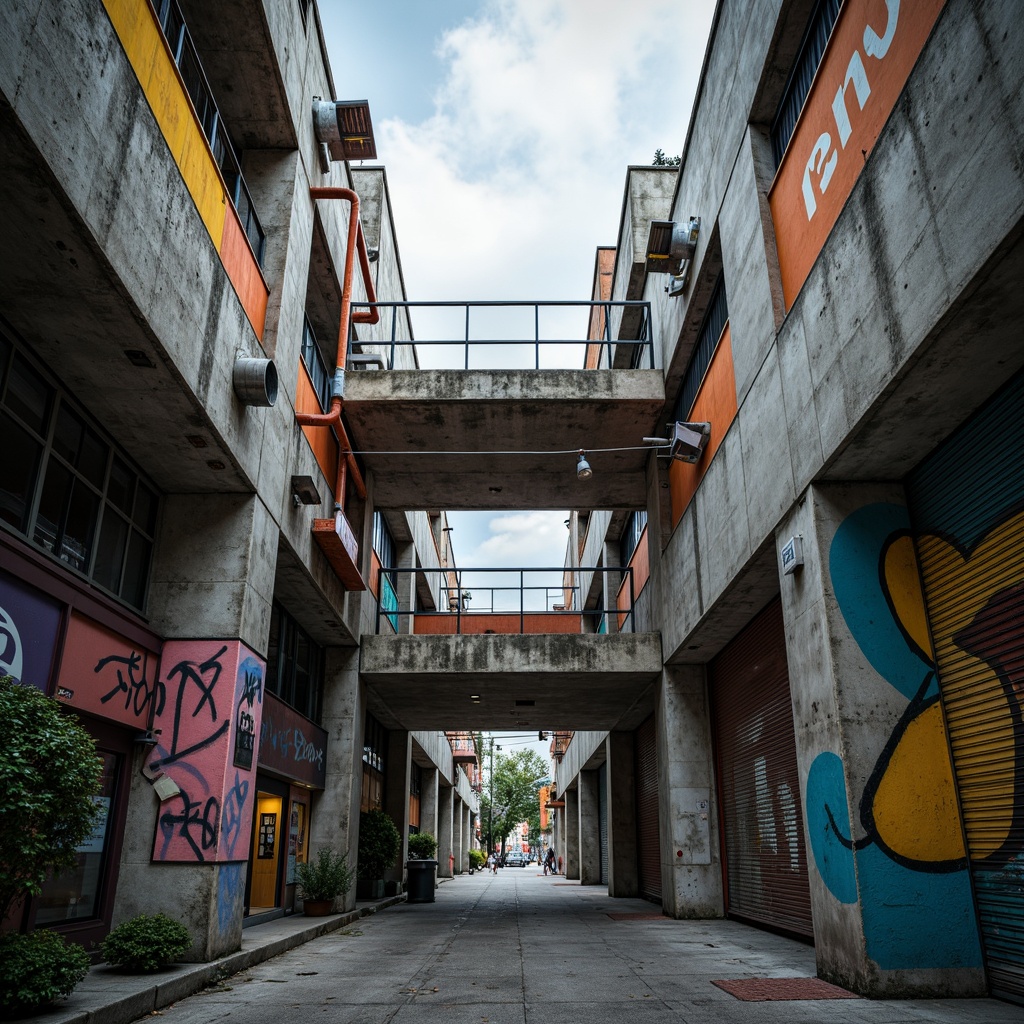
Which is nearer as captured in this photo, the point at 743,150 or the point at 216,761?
the point at 216,761

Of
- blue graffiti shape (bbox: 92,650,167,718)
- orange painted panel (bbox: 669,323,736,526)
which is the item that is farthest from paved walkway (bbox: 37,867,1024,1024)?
orange painted panel (bbox: 669,323,736,526)

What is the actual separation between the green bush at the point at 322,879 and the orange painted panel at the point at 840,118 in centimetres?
1132

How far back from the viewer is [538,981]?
Answer: 7801 millimetres

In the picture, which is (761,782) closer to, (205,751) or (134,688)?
(205,751)

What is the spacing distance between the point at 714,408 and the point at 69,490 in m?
8.52

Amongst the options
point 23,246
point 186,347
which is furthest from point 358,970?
point 23,246

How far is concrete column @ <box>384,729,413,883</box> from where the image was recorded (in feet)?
74.5

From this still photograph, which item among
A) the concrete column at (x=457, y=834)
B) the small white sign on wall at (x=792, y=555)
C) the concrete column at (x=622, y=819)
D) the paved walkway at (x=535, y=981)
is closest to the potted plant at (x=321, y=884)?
the paved walkway at (x=535, y=981)

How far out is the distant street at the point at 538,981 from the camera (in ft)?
20.2

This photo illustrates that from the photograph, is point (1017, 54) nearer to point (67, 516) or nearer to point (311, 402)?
point (67, 516)

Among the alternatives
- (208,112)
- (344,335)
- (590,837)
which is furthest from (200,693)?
(590,837)

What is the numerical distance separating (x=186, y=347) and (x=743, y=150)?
733 cm

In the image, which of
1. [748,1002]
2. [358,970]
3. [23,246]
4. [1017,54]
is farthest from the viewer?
[358,970]

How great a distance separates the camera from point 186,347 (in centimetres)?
786
